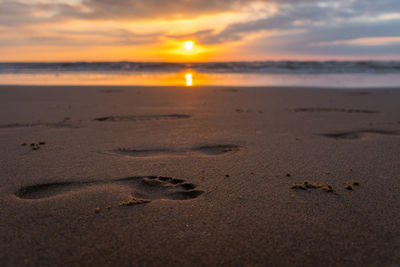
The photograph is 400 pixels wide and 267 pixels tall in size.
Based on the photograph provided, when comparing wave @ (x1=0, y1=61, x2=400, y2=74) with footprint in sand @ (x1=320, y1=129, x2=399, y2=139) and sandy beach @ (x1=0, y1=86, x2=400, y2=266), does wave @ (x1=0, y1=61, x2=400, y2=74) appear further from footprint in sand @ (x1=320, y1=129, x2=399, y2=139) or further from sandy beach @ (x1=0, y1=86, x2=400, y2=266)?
sandy beach @ (x1=0, y1=86, x2=400, y2=266)

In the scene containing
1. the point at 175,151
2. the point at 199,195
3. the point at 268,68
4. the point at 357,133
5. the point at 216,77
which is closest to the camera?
the point at 199,195

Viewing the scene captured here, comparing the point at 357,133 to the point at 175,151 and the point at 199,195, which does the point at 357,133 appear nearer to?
the point at 175,151

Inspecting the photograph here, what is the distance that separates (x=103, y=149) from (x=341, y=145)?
5.91 ft

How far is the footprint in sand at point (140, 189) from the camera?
1646 millimetres

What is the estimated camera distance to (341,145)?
2.59 m

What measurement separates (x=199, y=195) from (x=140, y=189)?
0.32 m

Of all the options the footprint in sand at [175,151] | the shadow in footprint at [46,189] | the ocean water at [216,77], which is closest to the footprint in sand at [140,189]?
the shadow in footprint at [46,189]

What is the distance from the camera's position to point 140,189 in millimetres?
1743

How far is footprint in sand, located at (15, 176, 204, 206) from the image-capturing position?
165 cm

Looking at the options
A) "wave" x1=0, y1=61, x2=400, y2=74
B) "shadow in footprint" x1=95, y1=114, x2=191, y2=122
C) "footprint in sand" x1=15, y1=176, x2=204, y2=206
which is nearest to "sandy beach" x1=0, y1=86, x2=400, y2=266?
"footprint in sand" x1=15, y1=176, x2=204, y2=206

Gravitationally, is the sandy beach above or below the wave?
below

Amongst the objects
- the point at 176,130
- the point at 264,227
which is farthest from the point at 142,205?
the point at 176,130

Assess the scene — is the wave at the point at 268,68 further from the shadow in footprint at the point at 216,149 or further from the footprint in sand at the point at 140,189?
the footprint in sand at the point at 140,189

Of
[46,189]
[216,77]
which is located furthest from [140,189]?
[216,77]
